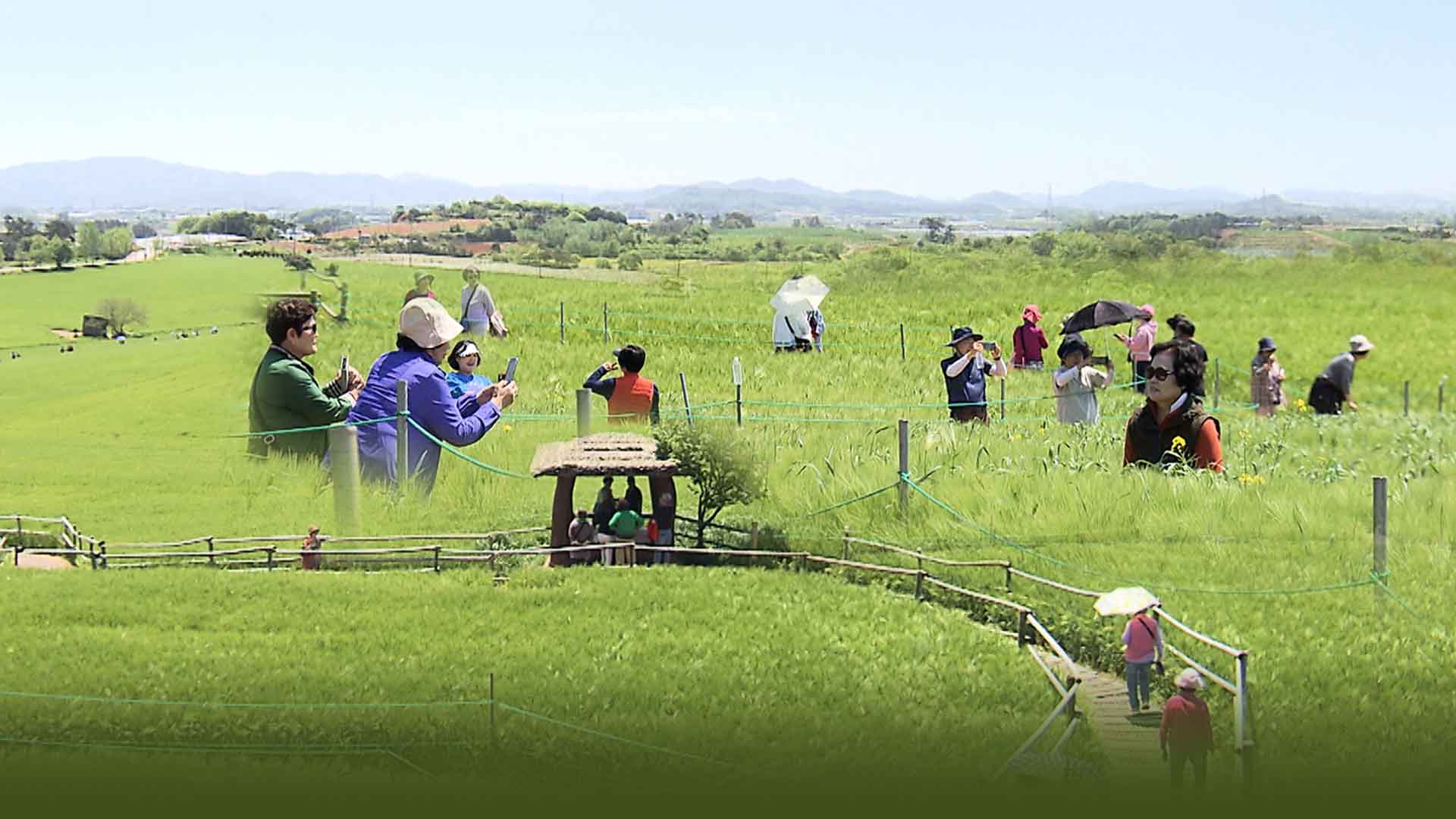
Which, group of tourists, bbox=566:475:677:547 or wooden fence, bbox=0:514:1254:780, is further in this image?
group of tourists, bbox=566:475:677:547

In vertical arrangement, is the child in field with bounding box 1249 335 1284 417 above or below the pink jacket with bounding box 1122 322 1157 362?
below

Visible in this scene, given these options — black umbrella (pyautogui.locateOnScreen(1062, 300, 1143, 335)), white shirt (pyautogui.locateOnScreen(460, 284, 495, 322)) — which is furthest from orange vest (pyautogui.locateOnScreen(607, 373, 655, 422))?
black umbrella (pyautogui.locateOnScreen(1062, 300, 1143, 335))

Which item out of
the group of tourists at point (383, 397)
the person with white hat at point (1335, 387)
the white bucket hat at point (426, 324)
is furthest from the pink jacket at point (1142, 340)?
the white bucket hat at point (426, 324)

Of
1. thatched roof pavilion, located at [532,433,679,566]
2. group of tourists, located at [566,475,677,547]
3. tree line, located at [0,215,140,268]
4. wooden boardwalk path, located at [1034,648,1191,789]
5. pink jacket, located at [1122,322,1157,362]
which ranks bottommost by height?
wooden boardwalk path, located at [1034,648,1191,789]

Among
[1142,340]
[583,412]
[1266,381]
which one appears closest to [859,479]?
[583,412]

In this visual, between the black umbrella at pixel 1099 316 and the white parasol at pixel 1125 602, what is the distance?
5.16 m

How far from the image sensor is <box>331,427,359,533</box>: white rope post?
8.29 m

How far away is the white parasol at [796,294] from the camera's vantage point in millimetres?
12797

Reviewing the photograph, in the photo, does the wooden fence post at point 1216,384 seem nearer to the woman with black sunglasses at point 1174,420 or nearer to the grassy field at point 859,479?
the grassy field at point 859,479

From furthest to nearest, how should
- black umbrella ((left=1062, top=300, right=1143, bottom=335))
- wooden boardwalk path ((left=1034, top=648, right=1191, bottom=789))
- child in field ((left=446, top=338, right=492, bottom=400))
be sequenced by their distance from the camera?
black umbrella ((left=1062, top=300, right=1143, bottom=335)) → child in field ((left=446, top=338, right=492, bottom=400)) → wooden boardwalk path ((left=1034, top=648, right=1191, bottom=789))

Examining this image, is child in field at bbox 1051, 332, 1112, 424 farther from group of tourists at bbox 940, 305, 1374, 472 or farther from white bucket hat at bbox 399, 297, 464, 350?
white bucket hat at bbox 399, 297, 464, 350

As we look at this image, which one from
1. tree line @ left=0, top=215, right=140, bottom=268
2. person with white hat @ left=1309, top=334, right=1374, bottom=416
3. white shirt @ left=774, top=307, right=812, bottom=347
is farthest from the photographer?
person with white hat @ left=1309, top=334, right=1374, bottom=416

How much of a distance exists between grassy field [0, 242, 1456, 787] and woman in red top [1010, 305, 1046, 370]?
0.92 meters

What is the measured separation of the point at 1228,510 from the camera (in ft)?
27.9
